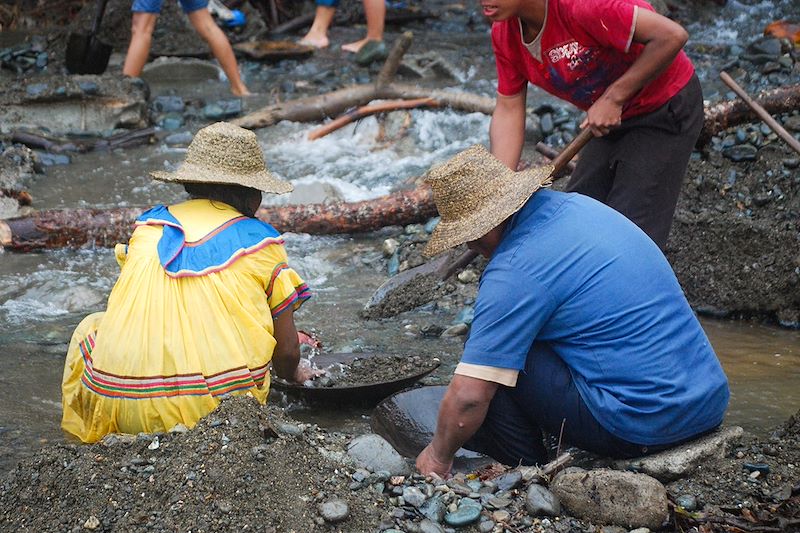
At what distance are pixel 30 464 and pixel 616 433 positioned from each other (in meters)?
1.86

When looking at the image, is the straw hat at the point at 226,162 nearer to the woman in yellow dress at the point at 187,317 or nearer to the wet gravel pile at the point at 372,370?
the woman in yellow dress at the point at 187,317

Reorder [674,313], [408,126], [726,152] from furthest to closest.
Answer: [408,126]
[726,152]
[674,313]

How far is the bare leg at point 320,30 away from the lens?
11.5 m

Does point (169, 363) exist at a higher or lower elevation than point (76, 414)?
higher

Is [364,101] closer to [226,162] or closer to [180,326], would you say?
[226,162]

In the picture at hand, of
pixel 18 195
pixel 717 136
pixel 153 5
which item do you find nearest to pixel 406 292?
pixel 717 136

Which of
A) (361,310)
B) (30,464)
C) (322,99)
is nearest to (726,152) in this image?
(361,310)

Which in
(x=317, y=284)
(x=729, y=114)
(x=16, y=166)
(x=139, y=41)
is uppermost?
(x=729, y=114)

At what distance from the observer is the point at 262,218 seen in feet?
20.6

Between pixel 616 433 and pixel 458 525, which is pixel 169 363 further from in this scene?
pixel 616 433

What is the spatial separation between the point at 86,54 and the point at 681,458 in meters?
8.70

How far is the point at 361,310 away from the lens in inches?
207

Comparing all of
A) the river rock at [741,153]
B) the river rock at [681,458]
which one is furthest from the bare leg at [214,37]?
the river rock at [681,458]

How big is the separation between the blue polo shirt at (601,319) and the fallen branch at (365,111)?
17.3 feet
